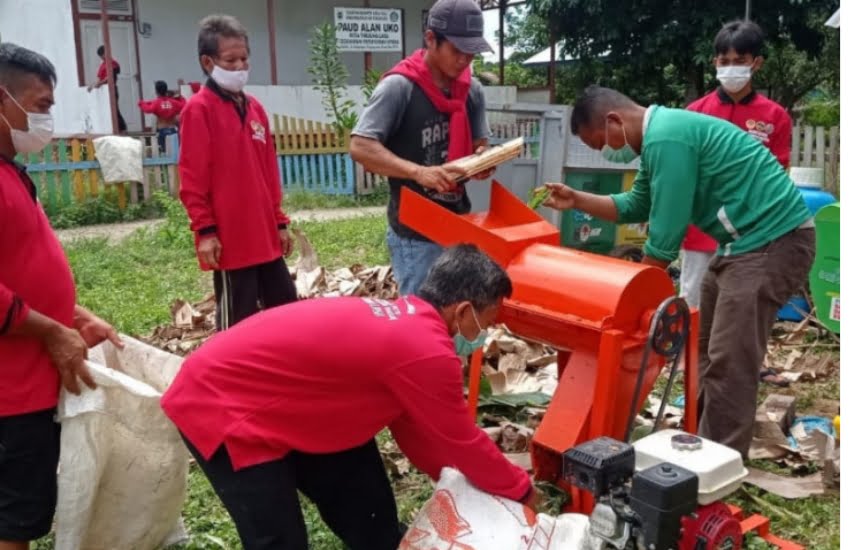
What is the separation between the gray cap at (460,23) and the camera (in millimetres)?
3377

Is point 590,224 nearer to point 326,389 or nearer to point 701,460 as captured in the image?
point 701,460

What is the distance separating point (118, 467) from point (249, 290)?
155 cm

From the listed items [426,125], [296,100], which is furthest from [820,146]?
[296,100]

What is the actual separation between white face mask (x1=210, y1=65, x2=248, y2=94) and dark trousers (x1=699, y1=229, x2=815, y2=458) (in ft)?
8.00

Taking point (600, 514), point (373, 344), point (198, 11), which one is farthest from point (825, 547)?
point (198, 11)

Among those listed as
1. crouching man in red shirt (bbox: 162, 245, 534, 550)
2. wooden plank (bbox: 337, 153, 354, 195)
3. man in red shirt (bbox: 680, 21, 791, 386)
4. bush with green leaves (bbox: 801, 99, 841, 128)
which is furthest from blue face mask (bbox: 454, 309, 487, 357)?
bush with green leaves (bbox: 801, 99, 841, 128)

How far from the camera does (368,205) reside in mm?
12203

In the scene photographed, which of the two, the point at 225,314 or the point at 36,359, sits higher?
the point at 36,359

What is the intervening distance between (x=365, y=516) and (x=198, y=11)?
14620mm

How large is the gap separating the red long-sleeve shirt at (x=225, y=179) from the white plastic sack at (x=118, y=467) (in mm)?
1083

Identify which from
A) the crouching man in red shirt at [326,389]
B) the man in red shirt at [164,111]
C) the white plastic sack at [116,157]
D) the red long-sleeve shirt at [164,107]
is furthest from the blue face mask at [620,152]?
the red long-sleeve shirt at [164,107]

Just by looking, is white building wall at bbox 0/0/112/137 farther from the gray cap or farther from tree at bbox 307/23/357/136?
the gray cap

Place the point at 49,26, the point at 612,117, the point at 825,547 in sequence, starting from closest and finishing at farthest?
the point at 825,547 → the point at 612,117 → the point at 49,26

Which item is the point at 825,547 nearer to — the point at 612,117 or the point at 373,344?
the point at 612,117
